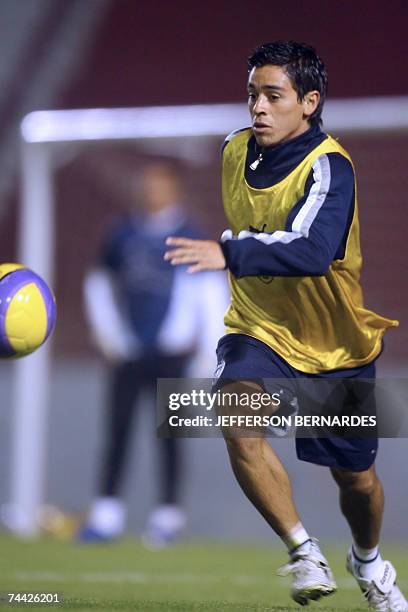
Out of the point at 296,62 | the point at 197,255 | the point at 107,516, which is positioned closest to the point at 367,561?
the point at 197,255

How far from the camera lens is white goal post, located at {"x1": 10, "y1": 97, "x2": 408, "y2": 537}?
722 cm

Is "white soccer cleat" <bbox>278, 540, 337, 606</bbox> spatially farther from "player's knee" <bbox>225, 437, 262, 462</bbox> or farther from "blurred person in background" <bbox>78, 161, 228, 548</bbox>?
"blurred person in background" <bbox>78, 161, 228, 548</bbox>

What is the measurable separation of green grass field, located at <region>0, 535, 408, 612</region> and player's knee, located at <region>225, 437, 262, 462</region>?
0.49 meters

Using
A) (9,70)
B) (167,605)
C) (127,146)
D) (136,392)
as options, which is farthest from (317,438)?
(9,70)

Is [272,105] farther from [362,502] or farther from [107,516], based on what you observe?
[107,516]

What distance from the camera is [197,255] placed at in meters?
3.25

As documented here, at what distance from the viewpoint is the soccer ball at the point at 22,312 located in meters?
3.78

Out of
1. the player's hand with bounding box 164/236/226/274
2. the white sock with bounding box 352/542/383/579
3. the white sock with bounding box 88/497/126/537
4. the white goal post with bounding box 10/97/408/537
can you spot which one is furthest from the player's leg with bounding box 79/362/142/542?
the player's hand with bounding box 164/236/226/274

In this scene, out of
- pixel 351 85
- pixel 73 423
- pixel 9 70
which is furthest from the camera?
pixel 9 70

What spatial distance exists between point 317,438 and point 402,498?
323cm

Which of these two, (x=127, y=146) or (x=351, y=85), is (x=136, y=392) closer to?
(x=127, y=146)

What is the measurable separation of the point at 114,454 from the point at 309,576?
3.53m

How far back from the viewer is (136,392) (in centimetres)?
691

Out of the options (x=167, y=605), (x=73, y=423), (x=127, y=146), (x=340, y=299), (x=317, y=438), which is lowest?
(x=167, y=605)
